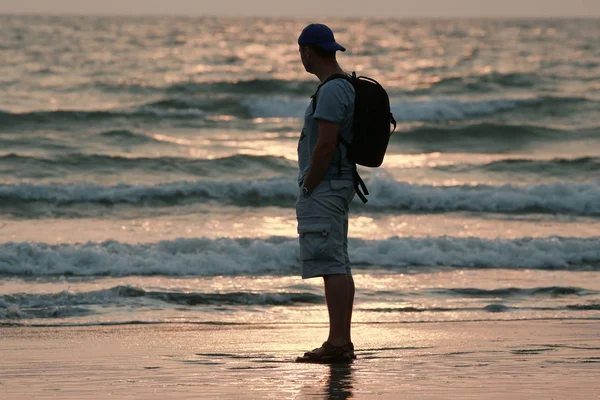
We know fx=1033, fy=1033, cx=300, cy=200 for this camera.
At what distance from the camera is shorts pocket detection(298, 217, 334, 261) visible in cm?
527

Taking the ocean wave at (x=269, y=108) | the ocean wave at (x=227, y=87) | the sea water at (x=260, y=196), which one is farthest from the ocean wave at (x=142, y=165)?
the ocean wave at (x=227, y=87)

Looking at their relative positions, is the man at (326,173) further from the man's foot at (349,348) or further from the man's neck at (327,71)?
the man's foot at (349,348)

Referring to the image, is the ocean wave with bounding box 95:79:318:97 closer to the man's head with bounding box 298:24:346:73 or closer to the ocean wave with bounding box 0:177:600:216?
the ocean wave with bounding box 0:177:600:216

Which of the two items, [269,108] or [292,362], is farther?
[269,108]

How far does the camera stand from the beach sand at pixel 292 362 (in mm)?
4742

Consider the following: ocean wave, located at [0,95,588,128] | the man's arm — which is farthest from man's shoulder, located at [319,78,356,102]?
ocean wave, located at [0,95,588,128]

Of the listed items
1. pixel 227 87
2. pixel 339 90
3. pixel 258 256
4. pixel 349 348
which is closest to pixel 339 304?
pixel 349 348

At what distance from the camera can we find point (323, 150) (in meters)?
5.14

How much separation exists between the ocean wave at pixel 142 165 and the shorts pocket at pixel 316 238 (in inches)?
465

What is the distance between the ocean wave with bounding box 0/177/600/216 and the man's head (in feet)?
30.5

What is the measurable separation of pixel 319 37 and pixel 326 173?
0.69 meters

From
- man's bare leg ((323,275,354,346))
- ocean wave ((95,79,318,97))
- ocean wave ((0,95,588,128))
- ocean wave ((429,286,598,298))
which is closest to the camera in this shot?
man's bare leg ((323,275,354,346))

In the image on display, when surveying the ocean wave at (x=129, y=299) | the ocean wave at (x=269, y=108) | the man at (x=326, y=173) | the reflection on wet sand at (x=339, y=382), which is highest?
the ocean wave at (x=269, y=108)

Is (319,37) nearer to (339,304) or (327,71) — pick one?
(327,71)
